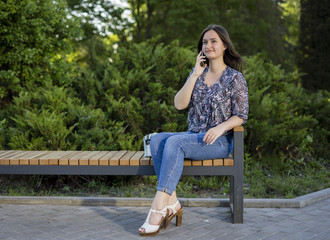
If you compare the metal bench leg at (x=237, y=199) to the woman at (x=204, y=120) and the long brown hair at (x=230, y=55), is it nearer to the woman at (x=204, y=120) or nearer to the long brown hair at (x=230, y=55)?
the woman at (x=204, y=120)

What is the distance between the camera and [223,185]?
515 cm

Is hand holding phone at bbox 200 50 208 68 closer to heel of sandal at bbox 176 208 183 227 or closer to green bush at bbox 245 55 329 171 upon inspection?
heel of sandal at bbox 176 208 183 227

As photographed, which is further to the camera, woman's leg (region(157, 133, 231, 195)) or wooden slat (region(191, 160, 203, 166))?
wooden slat (region(191, 160, 203, 166))

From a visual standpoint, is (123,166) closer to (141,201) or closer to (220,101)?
(141,201)

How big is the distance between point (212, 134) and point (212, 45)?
2.81 feet

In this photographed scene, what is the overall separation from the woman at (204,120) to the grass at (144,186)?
1.23 m

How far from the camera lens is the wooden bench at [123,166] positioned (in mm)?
3582

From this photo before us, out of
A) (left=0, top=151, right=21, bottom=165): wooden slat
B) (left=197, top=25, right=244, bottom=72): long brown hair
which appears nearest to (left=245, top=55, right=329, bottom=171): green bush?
(left=197, top=25, right=244, bottom=72): long brown hair

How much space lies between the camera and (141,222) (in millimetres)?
3736

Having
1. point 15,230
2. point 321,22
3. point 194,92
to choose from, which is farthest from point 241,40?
point 15,230

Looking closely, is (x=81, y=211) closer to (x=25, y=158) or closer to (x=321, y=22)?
(x=25, y=158)

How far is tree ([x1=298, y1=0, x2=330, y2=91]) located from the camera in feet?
41.4

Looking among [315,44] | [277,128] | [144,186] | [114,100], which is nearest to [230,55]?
[144,186]

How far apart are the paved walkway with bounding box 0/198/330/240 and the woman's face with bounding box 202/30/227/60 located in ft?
5.00
